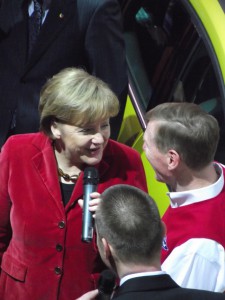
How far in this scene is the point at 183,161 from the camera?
325 centimetres

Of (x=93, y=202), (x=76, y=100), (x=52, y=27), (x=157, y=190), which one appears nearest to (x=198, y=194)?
(x=93, y=202)

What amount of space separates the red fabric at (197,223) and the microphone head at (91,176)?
0.33 m

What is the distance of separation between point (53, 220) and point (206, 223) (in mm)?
729

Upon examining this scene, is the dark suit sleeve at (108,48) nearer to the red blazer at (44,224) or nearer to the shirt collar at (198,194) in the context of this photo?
the red blazer at (44,224)

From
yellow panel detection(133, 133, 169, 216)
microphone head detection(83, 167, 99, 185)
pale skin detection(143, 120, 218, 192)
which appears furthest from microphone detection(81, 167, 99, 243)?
yellow panel detection(133, 133, 169, 216)

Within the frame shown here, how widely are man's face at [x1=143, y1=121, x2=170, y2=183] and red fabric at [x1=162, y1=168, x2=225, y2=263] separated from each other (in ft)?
0.56

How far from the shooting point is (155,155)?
3.34 m

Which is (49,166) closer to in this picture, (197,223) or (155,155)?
(155,155)

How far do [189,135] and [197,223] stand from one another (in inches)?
14.0

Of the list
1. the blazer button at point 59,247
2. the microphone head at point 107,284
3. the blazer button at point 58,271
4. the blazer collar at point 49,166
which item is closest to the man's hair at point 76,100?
the blazer collar at point 49,166

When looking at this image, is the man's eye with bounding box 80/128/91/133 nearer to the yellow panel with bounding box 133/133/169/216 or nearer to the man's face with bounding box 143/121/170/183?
the man's face with bounding box 143/121/170/183

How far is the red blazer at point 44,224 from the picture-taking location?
350 centimetres

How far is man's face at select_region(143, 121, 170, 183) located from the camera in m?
3.31

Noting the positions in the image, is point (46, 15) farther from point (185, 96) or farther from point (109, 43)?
point (185, 96)
